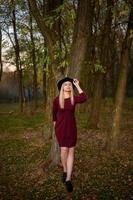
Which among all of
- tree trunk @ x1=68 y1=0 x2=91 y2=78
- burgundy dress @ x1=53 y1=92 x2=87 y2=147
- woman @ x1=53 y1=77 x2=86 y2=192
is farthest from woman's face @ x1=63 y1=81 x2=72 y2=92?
tree trunk @ x1=68 y1=0 x2=91 y2=78

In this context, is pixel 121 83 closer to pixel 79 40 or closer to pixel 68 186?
pixel 79 40

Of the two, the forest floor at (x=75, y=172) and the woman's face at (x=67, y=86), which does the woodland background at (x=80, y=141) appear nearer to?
the forest floor at (x=75, y=172)

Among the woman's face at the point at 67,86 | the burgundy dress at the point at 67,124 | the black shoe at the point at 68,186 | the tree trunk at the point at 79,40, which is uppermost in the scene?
the tree trunk at the point at 79,40

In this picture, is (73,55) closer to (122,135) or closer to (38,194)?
(38,194)

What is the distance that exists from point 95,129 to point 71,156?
462 inches

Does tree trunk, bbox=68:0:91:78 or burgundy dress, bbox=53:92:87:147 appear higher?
tree trunk, bbox=68:0:91:78

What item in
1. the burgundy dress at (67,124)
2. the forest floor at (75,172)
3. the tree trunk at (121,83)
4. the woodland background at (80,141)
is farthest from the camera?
the tree trunk at (121,83)

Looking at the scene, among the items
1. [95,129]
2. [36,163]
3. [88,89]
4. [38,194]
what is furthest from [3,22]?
[38,194]

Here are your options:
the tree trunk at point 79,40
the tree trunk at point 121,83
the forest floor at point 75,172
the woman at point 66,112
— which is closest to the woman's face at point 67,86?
the woman at point 66,112

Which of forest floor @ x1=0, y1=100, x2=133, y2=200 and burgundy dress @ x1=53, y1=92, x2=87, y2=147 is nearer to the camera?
burgundy dress @ x1=53, y1=92, x2=87, y2=147

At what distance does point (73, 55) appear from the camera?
11.7m

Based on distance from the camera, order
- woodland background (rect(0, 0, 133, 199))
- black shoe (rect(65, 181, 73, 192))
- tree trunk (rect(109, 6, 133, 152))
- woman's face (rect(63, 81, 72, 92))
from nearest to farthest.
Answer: woman's face (rect(63, 81, 72, 92))
black shoe (rect(65, 181, 73, 192))
woodland background (rect(0, 0, 133, 199))
tree trunk (rect(109, 6, 133, 152))

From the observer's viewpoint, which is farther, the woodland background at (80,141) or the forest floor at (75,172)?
the woodland background at (80,141)

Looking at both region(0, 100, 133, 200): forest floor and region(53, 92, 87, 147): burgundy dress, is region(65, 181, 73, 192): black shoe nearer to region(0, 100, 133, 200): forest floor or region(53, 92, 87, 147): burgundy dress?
region(0, 100, 133, 200): forest floor
